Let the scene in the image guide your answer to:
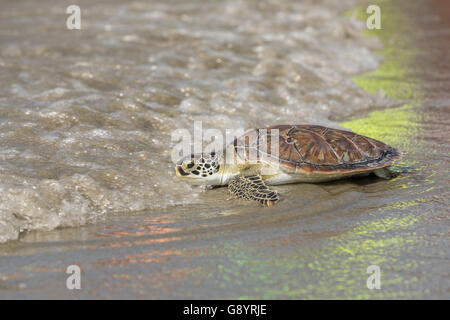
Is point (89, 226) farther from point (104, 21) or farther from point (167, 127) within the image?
point (104, 21)

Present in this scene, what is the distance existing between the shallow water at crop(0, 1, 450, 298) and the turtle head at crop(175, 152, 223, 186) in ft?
0.45

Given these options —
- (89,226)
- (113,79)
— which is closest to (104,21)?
(113,79)

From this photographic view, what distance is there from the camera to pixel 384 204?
13.5 feet

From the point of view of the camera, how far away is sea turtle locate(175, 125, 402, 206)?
180 inches

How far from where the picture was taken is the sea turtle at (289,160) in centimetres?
458

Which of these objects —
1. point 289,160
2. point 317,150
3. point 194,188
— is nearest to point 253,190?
point 289,160

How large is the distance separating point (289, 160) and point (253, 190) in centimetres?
50

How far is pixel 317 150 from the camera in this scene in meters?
4.66

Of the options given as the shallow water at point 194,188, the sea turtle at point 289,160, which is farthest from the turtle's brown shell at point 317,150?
the shallow water at point 194,188

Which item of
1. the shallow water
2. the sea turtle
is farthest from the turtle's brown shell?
the shallow water

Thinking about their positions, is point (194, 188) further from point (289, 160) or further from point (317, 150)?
point (317, 150)

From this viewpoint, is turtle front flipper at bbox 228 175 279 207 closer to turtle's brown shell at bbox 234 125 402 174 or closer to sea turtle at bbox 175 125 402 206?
sea turtle at bbox 175 125 402 206

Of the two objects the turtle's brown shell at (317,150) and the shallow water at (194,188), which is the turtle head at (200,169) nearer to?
the shallow water at (194,188)
